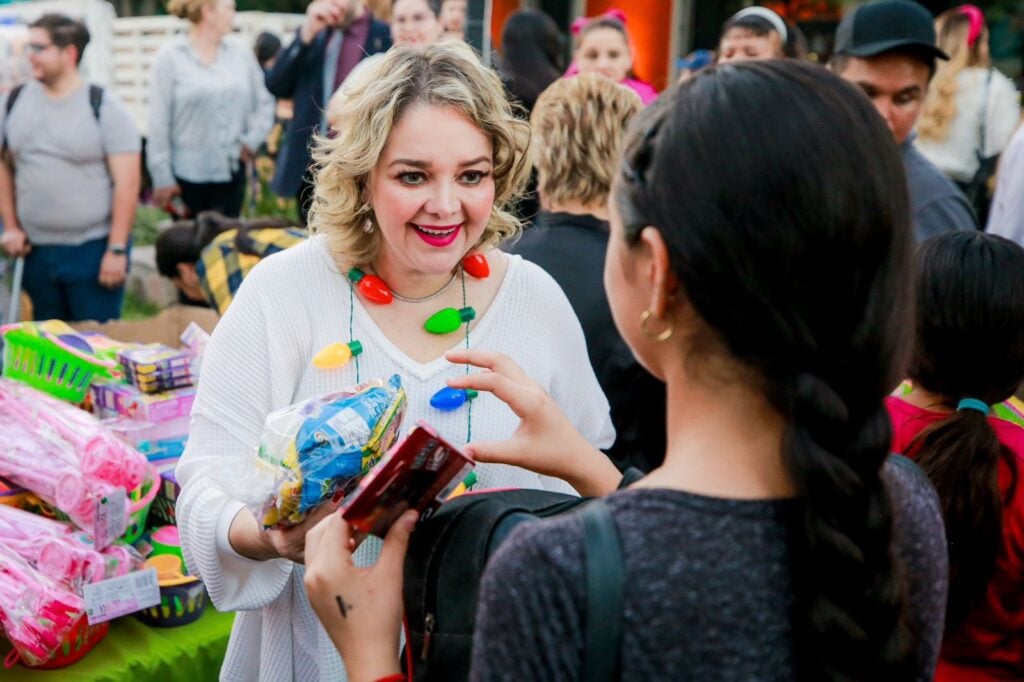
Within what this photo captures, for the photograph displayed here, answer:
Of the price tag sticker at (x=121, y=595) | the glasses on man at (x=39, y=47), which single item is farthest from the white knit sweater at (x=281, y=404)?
the glasses on man at (x=39, y=47)

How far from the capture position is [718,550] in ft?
3.03

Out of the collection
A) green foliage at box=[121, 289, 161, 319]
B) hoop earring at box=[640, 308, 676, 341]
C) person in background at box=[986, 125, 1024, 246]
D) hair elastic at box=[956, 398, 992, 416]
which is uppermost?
hoop earring at box=[640, 308, 676, 341]

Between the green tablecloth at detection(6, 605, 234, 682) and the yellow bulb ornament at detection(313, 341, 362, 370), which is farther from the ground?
the yellow bulb ornament at detection(313, 341, 362, 370)

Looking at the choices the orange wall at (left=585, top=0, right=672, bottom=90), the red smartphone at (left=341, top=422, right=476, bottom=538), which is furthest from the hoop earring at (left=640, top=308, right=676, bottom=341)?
the orange wall at (left=585, top=0, right=672, bottom=90)

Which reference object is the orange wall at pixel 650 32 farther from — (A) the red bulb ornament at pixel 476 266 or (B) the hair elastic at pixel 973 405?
(B) the hair elastic at pixel 973 405

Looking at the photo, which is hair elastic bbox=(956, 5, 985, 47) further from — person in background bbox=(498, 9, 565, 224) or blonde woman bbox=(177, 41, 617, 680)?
blonde woman bbox=(177, 41, 617, 680)

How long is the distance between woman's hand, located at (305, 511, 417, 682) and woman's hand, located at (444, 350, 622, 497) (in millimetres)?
414

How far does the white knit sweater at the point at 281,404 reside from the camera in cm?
175

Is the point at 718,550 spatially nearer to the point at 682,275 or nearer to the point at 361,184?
the point at 682,275

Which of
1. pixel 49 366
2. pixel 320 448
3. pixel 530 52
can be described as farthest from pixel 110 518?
pixel 530 52

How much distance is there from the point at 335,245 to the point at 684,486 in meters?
1.11

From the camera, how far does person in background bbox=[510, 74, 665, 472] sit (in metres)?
2.85

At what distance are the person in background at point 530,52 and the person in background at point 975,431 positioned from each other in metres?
3.72

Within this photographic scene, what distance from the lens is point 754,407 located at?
3.23 ft
